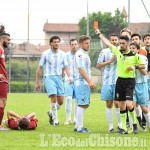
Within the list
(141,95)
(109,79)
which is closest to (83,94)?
(109,79)

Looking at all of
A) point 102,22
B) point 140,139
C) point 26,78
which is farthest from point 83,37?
point 102,22

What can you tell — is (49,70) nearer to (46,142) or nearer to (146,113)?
(146,113)

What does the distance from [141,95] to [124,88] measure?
2.81ft

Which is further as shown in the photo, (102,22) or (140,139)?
(102,22)

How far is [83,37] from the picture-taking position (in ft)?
38.5

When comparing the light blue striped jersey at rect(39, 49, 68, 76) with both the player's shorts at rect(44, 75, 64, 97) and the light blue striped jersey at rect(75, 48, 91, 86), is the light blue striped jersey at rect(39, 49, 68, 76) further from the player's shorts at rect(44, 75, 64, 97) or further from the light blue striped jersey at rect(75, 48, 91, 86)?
the light blue striped jersey at rect(75, 48, 91, 86)

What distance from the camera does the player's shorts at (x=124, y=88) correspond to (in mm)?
11328

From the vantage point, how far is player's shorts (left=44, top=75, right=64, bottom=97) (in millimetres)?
13523

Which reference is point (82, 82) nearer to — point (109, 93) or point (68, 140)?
point (109, 93)

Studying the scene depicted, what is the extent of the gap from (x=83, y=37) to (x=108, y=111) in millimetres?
1706

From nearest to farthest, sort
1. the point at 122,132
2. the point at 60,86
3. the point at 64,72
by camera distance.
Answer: the point at 122,132 < the point at 60,86 < the point at 64,72

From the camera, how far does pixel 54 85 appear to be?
1362 centimetres

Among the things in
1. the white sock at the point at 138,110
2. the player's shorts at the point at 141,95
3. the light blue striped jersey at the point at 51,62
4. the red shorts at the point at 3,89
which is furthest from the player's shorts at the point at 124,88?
the light blue striped jersey at the point at 51,62

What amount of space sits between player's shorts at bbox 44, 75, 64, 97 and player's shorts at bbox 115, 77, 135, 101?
2.45 meters
